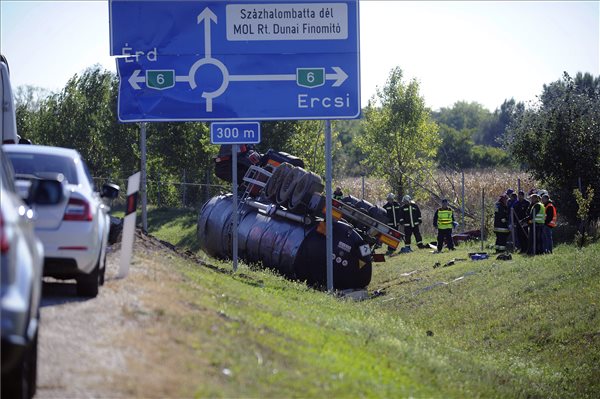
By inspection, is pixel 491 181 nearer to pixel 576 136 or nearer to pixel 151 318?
pixel 576 136

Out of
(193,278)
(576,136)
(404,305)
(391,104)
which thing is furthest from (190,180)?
(193,278)

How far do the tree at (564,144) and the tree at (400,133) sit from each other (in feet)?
29.9

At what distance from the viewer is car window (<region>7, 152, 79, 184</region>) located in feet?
41.4

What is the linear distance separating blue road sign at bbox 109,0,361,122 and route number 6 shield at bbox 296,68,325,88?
19 millimetres

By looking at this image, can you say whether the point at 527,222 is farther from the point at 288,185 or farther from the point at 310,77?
the point at 310,77

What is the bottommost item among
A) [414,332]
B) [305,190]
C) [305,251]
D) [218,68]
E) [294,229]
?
[414,332]

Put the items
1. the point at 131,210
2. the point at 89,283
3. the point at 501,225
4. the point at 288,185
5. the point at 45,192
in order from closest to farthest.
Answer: the point at 45,192
the point at 89,283
the point at 131,210
the point at 288,185
the point at 501,225

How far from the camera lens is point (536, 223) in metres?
28.0

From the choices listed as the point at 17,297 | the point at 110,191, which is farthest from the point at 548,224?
the point at 17,297

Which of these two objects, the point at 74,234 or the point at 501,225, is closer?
the point at 74,234

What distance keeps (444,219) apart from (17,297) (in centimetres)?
2693

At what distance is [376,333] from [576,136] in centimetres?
2243

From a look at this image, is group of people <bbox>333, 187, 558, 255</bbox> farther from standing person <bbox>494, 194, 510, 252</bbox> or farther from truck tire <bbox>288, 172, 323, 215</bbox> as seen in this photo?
truck tire <bbox>288, 172, 323, 215</bbox>

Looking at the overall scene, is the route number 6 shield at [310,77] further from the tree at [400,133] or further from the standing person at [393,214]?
the tree at [400,133]
